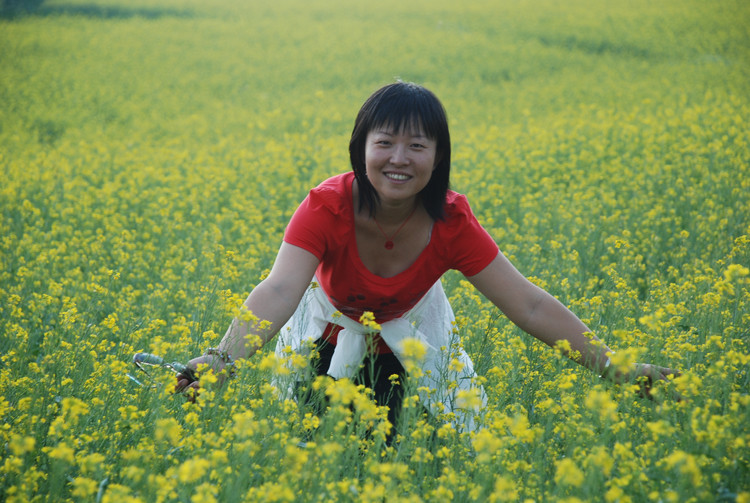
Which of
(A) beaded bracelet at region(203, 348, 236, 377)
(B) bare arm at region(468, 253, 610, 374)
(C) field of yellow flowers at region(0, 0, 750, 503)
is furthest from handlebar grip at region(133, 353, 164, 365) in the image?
(B) bare arm at region(468, 253, 610, 374)

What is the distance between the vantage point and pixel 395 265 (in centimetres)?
295

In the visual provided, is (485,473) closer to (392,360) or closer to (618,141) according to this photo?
(392,360)

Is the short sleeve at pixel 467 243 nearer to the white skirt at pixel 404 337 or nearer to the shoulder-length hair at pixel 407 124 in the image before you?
the shoulder-length hair at pixel 407 124

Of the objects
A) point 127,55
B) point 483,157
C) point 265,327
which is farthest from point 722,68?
point 265,327

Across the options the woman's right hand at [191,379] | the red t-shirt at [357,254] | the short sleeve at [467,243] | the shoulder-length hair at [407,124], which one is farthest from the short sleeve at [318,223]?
the woman's right hand at [191,379]

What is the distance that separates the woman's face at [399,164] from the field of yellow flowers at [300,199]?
2.56 ft

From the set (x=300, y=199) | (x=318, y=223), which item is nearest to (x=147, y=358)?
(x=318, y=223)

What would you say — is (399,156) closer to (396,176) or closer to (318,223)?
(396,176)

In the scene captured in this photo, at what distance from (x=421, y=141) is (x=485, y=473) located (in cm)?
135

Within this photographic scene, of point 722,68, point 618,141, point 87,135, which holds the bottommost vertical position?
point 87,135

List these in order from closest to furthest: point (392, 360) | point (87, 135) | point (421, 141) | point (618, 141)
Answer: point (421, 141) → point (392, 360) → point (618, 141) → point (87, 135)

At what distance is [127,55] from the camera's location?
19.5 metres

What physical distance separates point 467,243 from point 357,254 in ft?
1.52

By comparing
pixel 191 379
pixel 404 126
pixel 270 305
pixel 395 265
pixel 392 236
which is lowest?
pixel 191 379
